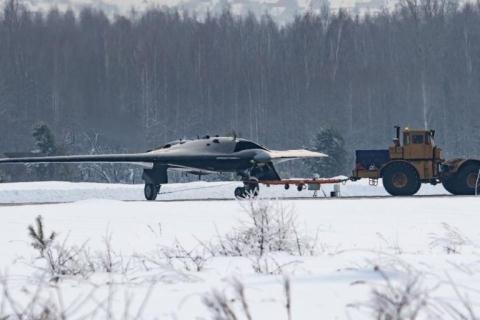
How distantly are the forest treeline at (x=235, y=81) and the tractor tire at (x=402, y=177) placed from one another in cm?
3814

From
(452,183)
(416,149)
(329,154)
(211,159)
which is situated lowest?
(452,183)

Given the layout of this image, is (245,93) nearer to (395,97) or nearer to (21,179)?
(395,97)

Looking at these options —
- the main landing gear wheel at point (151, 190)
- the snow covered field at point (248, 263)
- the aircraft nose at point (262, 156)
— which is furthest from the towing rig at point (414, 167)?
the main landing gear wheel at point (151, 190)

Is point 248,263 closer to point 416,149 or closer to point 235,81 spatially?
point 416,149

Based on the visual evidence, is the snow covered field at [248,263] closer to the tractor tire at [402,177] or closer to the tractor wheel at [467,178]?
the tractor tire at [402,177]

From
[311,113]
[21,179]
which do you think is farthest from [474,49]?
[21,179]

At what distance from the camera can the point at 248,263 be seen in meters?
7.27

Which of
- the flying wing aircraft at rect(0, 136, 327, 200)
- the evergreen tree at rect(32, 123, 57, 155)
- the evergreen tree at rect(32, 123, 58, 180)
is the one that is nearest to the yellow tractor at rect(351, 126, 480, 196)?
the flying wing aircraft at rect(0, 136, 327, 200)

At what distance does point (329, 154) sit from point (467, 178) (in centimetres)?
2219

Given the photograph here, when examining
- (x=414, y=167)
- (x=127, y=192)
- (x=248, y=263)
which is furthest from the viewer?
(x=127, y=192)

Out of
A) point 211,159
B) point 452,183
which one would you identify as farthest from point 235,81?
point 452,183

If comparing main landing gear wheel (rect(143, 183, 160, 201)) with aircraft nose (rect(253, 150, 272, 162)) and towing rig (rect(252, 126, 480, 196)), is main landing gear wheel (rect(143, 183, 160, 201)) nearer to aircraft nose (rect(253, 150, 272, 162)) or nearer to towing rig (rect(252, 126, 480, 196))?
aircraft nose (rect(253, 150, 272, 162))

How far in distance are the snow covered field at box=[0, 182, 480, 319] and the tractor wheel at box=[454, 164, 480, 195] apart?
4.56 metres

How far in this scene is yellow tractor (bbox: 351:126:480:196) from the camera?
77.6 feet
